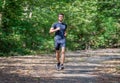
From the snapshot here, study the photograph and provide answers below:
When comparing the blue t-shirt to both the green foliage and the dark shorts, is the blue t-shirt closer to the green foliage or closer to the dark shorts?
the dark shorts

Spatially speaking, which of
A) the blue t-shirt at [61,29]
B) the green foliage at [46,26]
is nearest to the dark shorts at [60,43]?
the blue t-shirt at [61,29]

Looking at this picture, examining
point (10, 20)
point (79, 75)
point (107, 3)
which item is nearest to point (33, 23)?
point (10, 20)

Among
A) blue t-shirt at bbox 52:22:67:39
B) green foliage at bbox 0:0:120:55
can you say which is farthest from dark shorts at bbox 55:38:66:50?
green foliage at bbox 0:0:120:55

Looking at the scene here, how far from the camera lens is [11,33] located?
85.1 ft

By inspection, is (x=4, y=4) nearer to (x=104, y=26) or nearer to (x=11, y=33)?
(x=11, y=33)

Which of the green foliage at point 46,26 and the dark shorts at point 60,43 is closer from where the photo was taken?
the dark shorts at point 60,43

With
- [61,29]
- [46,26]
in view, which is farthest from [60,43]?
[46,26]

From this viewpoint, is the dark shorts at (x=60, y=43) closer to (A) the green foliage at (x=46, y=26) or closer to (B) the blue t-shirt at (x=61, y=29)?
(B) the blue t-shirt at (x=61, y=29)

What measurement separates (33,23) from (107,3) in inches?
506

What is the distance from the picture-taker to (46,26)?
3047 centimetres

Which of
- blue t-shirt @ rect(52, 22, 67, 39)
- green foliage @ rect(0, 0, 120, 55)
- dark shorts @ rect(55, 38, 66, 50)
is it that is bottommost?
green foliage @ rect(0, 0, 120, 55)

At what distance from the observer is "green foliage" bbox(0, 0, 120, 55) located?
→ 25.3m

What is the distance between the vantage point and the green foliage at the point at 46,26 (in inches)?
998

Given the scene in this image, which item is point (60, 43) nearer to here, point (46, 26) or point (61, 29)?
point (61, 29)
